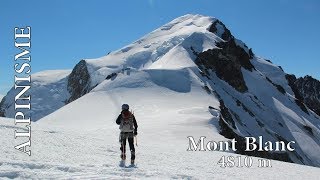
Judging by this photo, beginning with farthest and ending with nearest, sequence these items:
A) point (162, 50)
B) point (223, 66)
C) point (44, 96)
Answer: point (44, 96)
point (162, 50)
point (223, 66)

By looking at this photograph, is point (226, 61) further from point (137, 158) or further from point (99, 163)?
point (99, 163)

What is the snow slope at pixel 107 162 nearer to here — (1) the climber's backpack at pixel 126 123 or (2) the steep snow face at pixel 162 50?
(1) the climber's backpack at pixel 126 123

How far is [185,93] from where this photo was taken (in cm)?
6362

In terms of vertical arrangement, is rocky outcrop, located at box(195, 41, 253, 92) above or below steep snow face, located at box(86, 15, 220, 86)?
below

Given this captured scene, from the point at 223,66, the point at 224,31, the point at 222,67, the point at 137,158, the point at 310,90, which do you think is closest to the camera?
the point at 137,158

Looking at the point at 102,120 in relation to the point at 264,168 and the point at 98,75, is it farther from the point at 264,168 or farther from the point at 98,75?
the point at 98,75

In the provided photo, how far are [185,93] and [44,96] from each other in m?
66.6

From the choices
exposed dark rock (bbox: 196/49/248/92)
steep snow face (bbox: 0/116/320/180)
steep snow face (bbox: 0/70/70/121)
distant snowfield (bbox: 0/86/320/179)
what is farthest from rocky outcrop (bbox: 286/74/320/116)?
steep snow face (bbox: 0/116/320/180)

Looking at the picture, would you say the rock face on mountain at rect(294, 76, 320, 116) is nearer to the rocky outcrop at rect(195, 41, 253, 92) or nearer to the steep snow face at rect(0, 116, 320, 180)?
the rocky outcrop at rect(195, 41, 253, 92)

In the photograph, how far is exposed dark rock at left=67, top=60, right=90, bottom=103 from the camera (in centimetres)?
10834

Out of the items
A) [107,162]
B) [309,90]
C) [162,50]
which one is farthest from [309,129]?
[107,162]

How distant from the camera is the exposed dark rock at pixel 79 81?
108m

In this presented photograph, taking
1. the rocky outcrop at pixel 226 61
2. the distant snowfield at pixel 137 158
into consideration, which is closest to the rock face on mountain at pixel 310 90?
the rocky outcrop at pixel 226 61

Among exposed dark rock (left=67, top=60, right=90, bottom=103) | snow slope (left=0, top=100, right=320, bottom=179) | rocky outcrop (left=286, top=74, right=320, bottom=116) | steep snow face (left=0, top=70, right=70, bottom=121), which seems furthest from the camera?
rocky outcrop (left=286, top=74, right=320, bottom=116)
